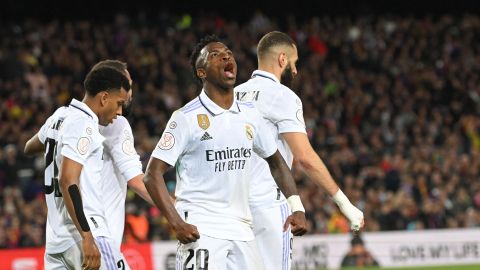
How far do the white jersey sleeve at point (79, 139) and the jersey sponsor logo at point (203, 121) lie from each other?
741mm

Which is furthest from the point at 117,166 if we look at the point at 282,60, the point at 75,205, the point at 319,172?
the point at 282,60

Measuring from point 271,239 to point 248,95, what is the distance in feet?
3.70

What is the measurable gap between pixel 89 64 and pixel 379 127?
655 cm

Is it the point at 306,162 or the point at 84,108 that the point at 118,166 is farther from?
the point at 306,162

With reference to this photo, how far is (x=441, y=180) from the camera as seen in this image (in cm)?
2048

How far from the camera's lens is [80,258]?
6.59 m

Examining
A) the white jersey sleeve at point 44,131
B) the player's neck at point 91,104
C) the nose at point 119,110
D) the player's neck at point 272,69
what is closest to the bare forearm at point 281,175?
the nose at point 119,110

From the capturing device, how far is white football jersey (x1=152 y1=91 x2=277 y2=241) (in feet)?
20.8

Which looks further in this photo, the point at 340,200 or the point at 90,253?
the point at 340,200

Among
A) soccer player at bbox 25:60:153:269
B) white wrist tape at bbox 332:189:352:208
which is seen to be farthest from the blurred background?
white wrist tape at bbox 332:189:352:208

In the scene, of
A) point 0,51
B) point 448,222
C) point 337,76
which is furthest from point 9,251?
point 337,76

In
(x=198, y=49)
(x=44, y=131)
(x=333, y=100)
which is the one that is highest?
(x=333, y=100)

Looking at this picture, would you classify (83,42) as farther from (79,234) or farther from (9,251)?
(79,234)

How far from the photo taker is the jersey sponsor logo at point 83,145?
6.48 metres
